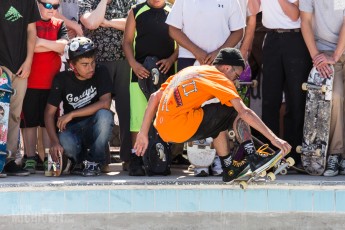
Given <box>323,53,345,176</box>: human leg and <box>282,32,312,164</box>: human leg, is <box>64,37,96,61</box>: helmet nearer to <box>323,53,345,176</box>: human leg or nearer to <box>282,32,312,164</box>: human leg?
<box>282,32,312,164</box>: human leg

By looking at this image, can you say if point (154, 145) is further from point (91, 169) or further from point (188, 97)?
point (188, 97)

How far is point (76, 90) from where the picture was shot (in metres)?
8.51

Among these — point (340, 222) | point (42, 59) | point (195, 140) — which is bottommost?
point (340, 222)

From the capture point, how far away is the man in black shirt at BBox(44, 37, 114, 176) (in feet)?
27.3

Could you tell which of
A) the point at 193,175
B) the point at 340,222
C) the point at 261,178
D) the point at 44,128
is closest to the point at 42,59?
the point at 44,128

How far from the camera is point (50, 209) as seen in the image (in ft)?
25.1

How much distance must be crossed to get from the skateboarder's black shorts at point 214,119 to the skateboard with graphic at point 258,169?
0.26 ft

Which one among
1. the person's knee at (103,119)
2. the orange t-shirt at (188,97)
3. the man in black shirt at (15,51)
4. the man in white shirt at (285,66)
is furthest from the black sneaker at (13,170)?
the man in white shirt at (285,66)

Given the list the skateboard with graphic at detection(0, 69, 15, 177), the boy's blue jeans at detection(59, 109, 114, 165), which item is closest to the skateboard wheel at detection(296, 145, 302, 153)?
the boy's blue jeans at detection(59, 109, 114, 165)

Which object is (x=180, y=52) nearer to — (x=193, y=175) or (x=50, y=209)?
(x=193, y=175)

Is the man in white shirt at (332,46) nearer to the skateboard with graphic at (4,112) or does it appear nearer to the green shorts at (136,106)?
the green shorts at (136,106)

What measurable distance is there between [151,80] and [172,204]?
139cm

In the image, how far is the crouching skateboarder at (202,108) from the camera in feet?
23.7

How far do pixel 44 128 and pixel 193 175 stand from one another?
160 cm
